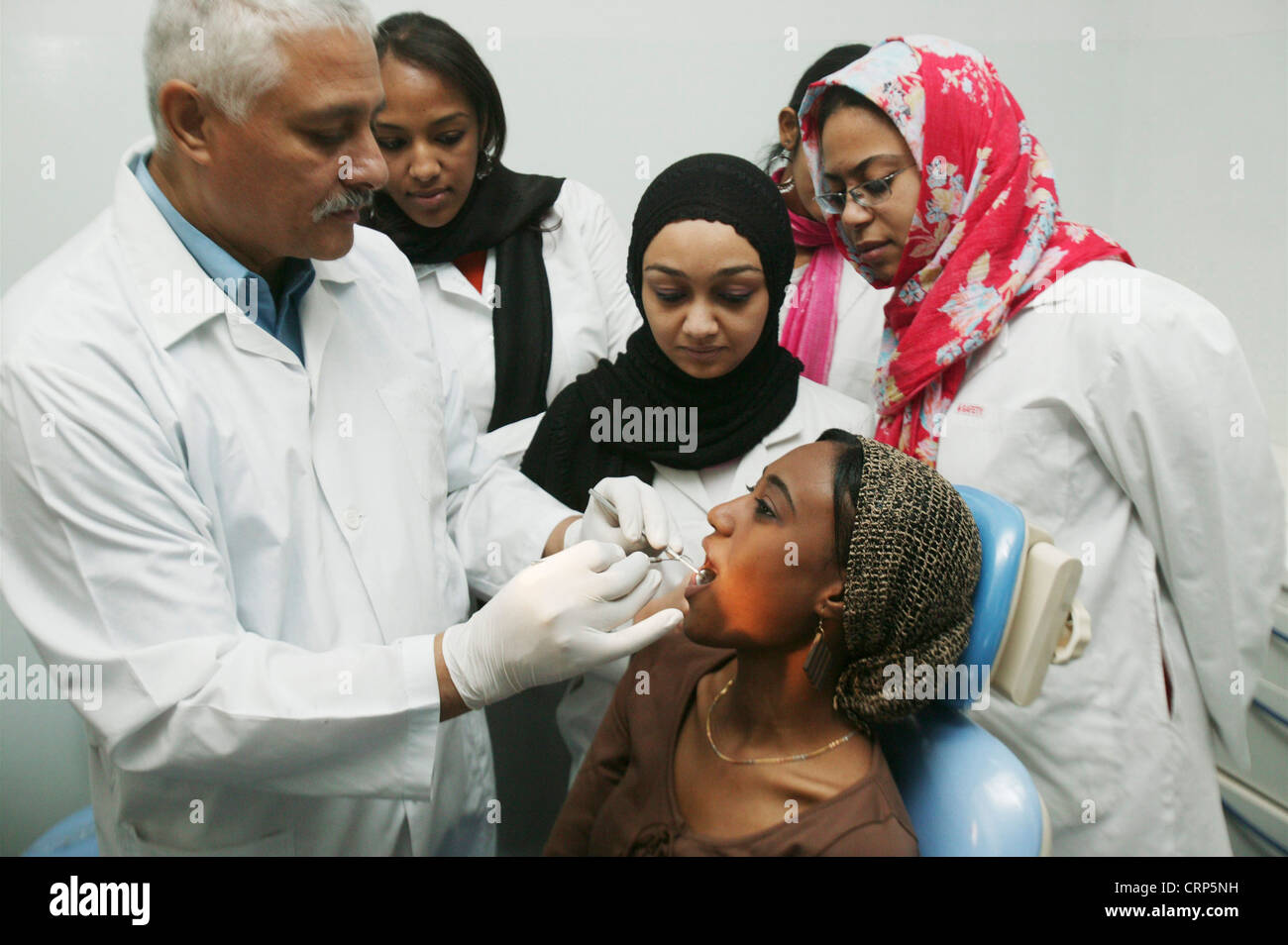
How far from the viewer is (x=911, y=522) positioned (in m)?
1.15

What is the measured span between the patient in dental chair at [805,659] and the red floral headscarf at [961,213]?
371 mm

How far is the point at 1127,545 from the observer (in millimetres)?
1481

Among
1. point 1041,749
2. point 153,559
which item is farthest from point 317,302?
point 1041,749

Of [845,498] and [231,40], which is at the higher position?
[231,40]

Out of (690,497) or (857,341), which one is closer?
(690,497)

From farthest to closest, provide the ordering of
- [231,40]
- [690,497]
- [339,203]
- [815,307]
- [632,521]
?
1. [815,307]
2. [690,497]
3. [632,521]
4. [339,203]
5. [231,40]

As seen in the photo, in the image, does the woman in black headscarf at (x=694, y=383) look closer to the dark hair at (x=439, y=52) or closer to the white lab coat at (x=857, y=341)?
the white lab coat at (x=857, y=341)

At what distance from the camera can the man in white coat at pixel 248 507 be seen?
1.06 metres

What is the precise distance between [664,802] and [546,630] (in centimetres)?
32

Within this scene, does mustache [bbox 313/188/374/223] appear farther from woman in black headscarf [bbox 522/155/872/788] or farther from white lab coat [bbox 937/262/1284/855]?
white lab coat [bbox 937/262/1284/855]

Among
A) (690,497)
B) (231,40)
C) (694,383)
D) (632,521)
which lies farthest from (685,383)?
(231,40)

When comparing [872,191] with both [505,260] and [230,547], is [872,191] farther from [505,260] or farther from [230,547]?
[230,547]

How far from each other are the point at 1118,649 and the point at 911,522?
562mm
